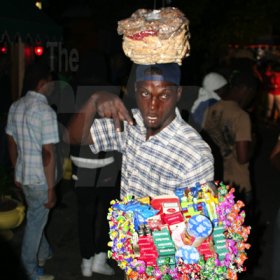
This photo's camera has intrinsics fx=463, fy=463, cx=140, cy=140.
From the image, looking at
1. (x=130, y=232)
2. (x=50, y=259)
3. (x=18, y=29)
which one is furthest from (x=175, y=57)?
(x=18, y=29)

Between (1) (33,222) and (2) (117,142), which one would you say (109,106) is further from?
(1) (33,222)

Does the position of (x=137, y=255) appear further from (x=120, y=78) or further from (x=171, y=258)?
(x=120, y=78)

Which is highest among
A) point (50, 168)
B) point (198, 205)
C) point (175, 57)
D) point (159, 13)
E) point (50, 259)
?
point (159, 13)

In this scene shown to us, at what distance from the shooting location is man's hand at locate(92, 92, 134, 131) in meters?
2.46

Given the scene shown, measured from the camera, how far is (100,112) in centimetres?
248

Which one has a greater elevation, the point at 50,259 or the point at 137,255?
the point at 137,255

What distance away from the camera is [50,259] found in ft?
16.2

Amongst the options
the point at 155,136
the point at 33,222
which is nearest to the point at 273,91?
the point at 33,222

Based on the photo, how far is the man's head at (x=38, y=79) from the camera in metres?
3.98

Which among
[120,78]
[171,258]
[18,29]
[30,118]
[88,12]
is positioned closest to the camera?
[171,258]

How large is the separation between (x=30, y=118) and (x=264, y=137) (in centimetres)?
859

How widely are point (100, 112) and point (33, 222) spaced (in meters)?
2.00

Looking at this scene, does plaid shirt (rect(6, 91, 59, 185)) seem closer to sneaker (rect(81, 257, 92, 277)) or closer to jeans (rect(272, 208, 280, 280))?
sneaker (rect(81, 257, 92, 277))

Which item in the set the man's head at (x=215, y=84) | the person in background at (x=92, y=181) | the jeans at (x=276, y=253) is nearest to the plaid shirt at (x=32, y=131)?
the person in background at (x=92, y=181)
